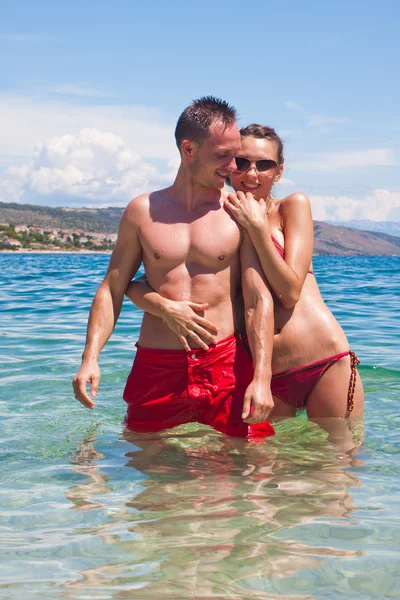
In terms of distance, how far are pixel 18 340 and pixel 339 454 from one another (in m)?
6.61

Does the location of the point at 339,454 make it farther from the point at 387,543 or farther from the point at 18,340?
the point at 18,340

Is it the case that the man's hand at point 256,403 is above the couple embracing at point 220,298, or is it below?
below

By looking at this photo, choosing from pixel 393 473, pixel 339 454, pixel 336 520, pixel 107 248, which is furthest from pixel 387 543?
pixel 107 248

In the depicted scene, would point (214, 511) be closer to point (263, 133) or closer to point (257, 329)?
point (257, 329)

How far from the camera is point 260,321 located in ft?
12.9

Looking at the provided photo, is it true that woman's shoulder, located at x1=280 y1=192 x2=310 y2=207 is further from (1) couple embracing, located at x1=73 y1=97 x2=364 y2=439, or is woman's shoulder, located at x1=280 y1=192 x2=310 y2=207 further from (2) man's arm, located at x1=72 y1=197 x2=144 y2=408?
(2) man's arm, located at x1=72 y1=197 x2=144 y2=408

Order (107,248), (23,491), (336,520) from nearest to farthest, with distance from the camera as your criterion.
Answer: (336,520)
(23,491)
(107,248)

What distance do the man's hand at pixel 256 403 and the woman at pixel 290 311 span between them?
0.41 meters

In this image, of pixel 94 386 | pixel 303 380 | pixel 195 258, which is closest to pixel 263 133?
pixel 195 258

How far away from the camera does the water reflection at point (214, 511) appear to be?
263cm

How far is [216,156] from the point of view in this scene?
3.94 meters

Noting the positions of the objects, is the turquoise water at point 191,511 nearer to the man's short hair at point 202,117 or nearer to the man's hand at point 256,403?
the man's hand at point 256,403

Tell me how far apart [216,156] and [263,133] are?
18.5 inches

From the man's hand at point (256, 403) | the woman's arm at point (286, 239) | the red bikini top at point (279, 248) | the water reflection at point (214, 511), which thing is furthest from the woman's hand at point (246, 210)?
the water reflection at point (214, 511)
